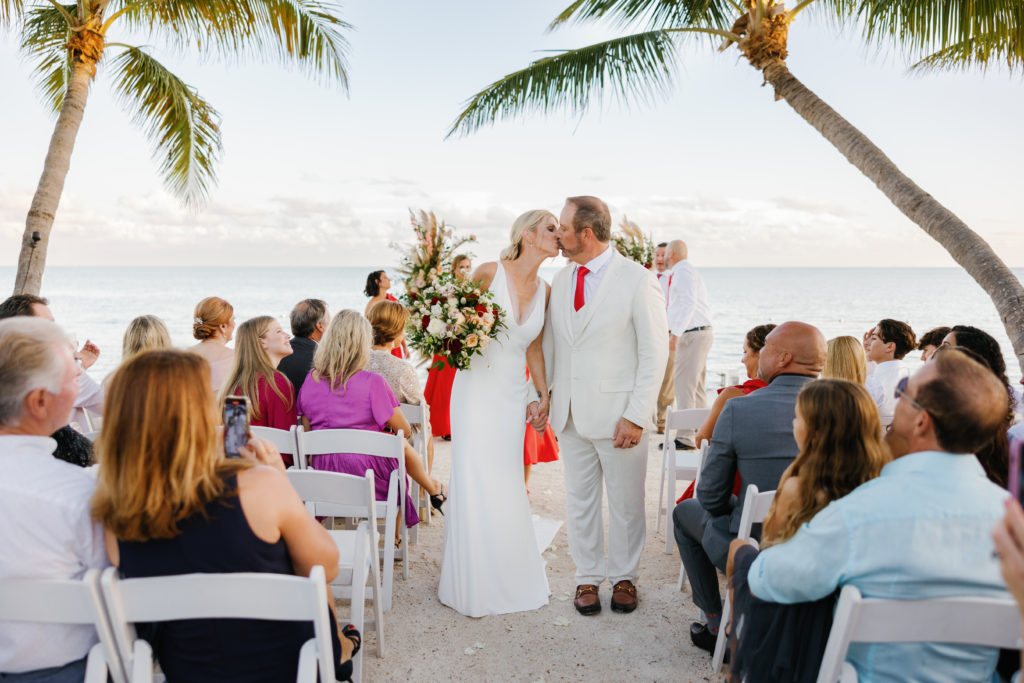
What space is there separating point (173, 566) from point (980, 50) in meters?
7.42

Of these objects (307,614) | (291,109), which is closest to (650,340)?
(307,614)

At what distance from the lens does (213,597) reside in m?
1.76

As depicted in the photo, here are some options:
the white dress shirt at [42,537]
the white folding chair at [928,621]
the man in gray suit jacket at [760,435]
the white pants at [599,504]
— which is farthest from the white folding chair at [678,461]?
the white dress shirt at [42,537]

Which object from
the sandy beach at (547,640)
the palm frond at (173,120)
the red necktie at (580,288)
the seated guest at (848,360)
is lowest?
the sandy beach at (547,640)

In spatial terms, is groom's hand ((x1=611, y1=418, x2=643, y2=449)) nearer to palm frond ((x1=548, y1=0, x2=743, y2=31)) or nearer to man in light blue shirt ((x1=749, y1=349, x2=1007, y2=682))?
man in light blue shirt ((x1=749, y1=349, x2=1007, y2=682))

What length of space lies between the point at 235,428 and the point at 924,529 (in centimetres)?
209

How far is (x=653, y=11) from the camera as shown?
26.2 feet

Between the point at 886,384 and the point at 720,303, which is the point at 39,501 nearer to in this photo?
the point at 886,384

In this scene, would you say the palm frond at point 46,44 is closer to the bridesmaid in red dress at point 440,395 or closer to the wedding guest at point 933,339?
the bridesmaid in red dress at point 440,395

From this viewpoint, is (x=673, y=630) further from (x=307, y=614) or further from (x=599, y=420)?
(x=307, y=614)

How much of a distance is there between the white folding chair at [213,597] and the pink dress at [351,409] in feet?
7.48

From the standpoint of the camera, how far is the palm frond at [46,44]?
8070 millimetres

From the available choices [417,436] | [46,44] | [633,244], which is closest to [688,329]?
[633,244]

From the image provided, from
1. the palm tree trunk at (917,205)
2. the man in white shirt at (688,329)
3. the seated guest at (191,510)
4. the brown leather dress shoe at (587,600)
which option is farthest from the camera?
the man in white shirt at (688,329)
